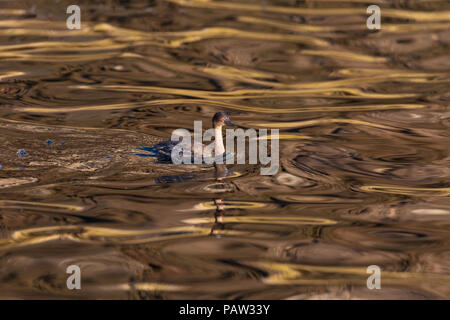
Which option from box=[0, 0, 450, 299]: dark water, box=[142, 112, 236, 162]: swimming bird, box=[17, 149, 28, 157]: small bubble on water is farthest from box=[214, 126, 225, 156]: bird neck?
box=[17, 149, 28, 157]: small bubble on water

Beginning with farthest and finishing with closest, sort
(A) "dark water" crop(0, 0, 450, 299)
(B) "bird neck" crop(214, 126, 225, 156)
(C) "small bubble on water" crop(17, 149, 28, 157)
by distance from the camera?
1. (B) "bird neck" crop(214, 126, 225, 156)
2. (C) "small bubble on water" crop(17, 149, 28, 157)
3. (A) "dark water" crop(0, 0, 450, 299)

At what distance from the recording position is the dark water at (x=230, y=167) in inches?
247

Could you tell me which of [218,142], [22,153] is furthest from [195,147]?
[22,153]

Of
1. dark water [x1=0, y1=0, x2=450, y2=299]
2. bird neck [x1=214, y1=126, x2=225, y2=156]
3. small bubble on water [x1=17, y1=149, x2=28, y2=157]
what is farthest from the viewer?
bird neck [x1=214, y1=126, x2=225, y2=156]

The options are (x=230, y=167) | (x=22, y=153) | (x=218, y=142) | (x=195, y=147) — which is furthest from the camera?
(x=218, y=142)

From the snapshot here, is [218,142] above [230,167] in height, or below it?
above

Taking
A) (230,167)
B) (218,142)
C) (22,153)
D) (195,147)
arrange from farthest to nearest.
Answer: (218,142) → (195,147) → (22,153) → (230,167)

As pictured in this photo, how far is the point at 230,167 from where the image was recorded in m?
9.05

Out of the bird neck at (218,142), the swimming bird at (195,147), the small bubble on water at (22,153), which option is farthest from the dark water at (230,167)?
the bird neck at (218,142)

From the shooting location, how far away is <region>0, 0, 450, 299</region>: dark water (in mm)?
6281

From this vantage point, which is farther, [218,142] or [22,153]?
[218,142]

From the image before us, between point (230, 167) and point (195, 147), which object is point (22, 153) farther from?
point (230, 167)

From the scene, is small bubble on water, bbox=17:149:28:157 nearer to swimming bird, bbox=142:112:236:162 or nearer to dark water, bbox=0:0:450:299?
dark water, bbox=0:0:450:299

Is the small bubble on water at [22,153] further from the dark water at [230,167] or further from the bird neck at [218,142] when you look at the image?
the bird neck at [218,142]
